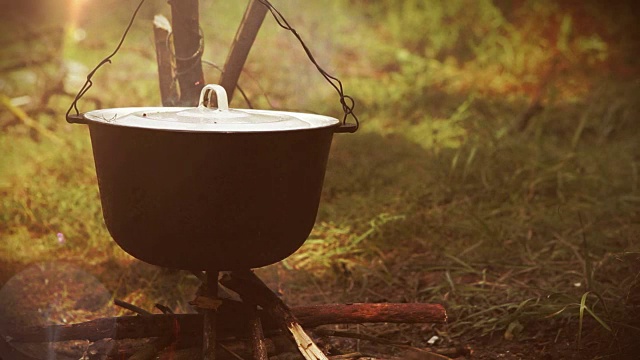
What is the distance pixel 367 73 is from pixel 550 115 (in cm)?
246

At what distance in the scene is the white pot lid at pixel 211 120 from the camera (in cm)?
204

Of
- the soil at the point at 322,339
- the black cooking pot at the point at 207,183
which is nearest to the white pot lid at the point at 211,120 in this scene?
the black cooking pot at the point at 207,183

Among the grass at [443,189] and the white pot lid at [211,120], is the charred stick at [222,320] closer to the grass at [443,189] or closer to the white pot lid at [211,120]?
the grass at [443,189]

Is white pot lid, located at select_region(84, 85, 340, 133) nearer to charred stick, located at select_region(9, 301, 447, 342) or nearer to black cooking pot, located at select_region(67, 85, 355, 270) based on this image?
black cooking pot, located at select_region(67, 85, 355, 270)

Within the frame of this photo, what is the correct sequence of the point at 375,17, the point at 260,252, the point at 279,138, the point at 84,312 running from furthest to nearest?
the point at 375,17, the point at 84,312, the point at 260,252, the point at 279,138

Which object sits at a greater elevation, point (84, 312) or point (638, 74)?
point (638, 74)

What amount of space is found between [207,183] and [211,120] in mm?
248

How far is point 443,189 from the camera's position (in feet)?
14.4

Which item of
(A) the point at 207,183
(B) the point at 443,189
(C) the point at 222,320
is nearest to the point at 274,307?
(C) the point at 222,320

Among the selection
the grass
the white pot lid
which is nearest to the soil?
the grass

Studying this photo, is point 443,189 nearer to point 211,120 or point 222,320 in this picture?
point 222,320

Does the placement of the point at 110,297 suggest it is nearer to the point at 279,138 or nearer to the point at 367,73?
the point at 279,138

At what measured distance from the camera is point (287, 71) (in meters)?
6.71

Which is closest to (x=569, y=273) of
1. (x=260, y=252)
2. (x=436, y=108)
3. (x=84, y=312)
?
(x=260, y=252)
